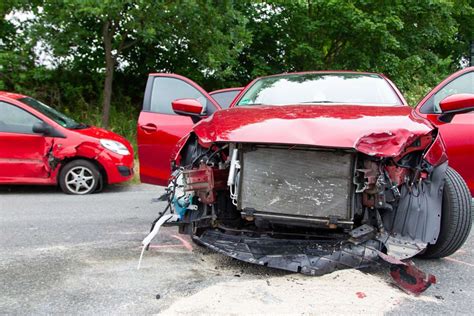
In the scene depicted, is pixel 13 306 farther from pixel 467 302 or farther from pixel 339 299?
pixel 467 302

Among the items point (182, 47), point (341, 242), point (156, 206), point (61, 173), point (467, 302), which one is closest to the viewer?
point (467, 302)

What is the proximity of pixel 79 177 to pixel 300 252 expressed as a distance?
179 inches

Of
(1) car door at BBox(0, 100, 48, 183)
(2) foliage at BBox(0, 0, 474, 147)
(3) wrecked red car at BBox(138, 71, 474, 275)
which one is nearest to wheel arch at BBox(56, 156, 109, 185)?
(1) car door at BBox(0, 100, 48, 183)

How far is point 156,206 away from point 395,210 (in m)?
3.43

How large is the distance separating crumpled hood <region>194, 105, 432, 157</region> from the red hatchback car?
12.0ft

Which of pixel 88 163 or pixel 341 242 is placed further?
pixel 88 163

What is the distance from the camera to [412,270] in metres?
3.09

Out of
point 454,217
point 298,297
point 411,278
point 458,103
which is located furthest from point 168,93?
point 411,278

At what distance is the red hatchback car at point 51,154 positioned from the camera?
22.0 ft

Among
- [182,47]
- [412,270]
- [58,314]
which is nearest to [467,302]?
[412,270]

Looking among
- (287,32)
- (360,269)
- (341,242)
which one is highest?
(287,32)

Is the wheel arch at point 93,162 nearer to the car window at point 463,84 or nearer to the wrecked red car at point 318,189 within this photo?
the wrecked red car at point 318,189

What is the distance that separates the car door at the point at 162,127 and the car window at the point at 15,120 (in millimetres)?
2401

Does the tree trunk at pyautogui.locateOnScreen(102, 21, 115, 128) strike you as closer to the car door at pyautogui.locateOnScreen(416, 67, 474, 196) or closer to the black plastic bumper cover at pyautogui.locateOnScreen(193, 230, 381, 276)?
the car door at pyautogui.locateOnScreen(416, 67, 474, 196)
